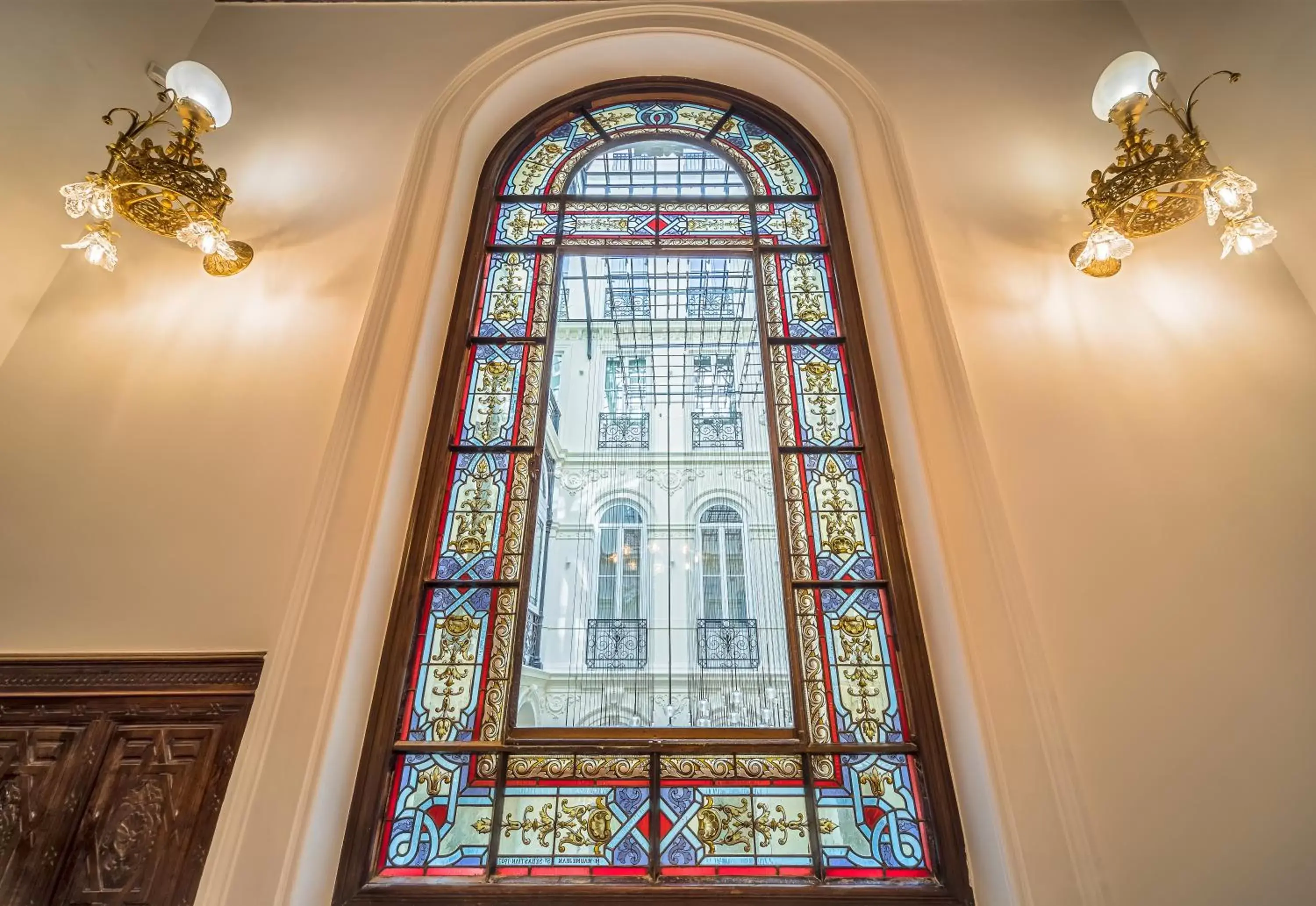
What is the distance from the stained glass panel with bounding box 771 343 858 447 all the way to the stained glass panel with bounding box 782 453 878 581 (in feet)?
0.24

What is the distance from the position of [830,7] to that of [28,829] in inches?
158

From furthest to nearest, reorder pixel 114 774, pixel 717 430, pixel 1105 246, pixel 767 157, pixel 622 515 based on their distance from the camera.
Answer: pixel 767 157
pixel 717 430
pixel 622 515
pixel 1105 246
pixel 114 774

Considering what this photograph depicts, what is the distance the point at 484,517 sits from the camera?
211 cm

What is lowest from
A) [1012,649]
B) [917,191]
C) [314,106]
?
[1012,649]

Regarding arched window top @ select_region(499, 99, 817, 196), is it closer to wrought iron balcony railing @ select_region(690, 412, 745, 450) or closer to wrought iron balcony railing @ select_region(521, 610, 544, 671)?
wrought iron balcony railing @ select_region(690, 412, 745, 450)

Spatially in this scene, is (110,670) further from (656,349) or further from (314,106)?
(314,106)

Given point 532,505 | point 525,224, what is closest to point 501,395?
point 532,505

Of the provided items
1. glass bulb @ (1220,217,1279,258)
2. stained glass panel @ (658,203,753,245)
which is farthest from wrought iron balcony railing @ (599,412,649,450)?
glass bulb @ (1220,217,1279,258)

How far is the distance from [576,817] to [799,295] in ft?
6.41

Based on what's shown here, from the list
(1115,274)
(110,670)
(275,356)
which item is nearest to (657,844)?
(110,670)

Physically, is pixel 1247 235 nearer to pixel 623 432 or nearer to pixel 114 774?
pixel 623 432

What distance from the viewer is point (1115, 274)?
7.23 feet

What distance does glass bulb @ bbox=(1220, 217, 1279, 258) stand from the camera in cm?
175

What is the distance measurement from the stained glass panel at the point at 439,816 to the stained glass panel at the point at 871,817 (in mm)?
879
